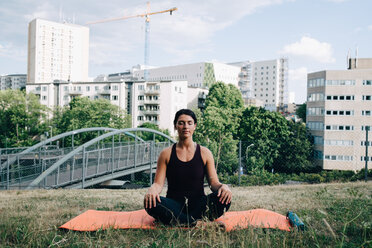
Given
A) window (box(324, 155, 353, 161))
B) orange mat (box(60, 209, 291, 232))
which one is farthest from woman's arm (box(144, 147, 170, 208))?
window (box(324, 155, 353, 161))

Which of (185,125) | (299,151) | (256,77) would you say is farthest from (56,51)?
(185,125)

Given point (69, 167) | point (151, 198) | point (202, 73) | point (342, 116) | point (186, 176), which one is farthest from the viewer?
point (202, 73)

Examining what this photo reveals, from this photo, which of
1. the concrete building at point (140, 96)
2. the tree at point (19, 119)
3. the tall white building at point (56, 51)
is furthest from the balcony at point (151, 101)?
the tall white building at point (56, 51)

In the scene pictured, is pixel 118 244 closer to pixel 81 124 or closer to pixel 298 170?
pixel 298 170

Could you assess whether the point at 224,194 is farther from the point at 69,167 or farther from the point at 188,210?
the point at 69,167

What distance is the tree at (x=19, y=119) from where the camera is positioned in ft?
154

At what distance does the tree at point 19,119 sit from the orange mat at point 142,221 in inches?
1857

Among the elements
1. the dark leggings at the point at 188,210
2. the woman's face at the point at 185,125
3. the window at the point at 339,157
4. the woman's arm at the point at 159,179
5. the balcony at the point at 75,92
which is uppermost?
the balcony at the point at 75,92

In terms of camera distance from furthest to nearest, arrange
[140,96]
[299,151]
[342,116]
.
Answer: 1. [140,96]
2. [342,116]
3. [299,151]

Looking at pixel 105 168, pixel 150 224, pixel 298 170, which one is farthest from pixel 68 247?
pixel 298 170

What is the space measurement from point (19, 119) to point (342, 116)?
Answer: 4480 cm

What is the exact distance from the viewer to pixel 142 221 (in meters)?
3.73

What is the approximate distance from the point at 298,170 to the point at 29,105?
37.6 m

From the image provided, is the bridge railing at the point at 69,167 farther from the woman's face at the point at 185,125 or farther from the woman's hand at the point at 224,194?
the woman's hand at the point at 224,194
